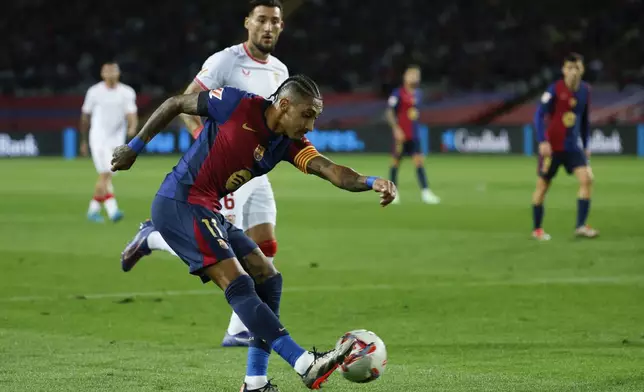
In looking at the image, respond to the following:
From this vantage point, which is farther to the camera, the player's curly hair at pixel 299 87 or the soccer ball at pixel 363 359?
the player's curly hair at pixel 299 87

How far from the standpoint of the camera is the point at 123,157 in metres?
6.35

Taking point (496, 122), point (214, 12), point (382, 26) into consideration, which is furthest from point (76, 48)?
point (496, 122)

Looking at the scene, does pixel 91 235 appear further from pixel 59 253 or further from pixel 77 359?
pixel 77 359

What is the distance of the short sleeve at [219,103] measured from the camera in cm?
Answer: 604

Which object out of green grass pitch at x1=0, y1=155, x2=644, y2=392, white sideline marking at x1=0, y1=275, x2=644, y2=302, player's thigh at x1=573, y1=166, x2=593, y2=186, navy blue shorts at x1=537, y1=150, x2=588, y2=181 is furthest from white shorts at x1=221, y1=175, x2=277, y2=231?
player's thigh at x1=573, y1=166, x2=593, y2=186

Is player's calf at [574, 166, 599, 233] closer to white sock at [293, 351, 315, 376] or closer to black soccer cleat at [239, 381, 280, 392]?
black soccer cleat at [239, 381, 280, 392]

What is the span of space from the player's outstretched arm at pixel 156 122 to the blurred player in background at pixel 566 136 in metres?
9.13

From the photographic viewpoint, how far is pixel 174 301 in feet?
33.3

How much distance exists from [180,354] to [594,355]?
268 cm

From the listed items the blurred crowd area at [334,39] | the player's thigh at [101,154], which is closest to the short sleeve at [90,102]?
the player's thigh at [101,154]

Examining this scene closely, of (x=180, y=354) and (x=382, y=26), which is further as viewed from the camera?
(x=382, y=26)

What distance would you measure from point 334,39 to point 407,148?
64.8ft

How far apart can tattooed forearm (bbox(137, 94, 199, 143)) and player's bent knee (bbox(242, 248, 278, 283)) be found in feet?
2.74

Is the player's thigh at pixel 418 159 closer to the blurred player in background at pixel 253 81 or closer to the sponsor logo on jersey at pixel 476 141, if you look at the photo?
the blurred player in background at pixel 253 81
